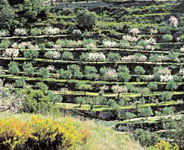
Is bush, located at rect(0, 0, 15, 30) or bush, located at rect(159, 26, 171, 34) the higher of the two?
bush, located at rect(0, 0, 15, 30)

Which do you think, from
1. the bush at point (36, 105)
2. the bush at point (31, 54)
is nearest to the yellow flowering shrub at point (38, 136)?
the bush at point (36, 105)

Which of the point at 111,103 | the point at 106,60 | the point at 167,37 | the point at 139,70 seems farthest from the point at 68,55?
the point at 167,37

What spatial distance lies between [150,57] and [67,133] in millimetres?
60822

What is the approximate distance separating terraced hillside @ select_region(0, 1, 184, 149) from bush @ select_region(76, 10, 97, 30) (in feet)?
0.68

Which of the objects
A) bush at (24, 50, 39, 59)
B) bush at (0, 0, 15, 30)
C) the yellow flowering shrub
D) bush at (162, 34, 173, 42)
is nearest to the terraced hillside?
bush at (24, 50, 39, 59)

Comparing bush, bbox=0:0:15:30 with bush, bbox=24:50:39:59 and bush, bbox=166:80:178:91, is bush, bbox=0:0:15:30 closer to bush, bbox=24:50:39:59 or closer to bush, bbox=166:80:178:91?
bush, bbox=24:50:39:59

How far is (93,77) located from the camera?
6675cm

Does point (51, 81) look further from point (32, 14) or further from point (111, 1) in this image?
point (111, 1)

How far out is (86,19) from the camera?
3184 inches

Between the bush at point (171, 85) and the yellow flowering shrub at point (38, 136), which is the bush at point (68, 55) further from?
the yellow flowering shrub at point (38, 136)

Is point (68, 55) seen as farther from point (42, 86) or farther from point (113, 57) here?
point (42, 86)

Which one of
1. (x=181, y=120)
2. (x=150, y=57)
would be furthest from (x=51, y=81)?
(x=181, y=120)

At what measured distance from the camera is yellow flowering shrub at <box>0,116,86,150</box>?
1161cm

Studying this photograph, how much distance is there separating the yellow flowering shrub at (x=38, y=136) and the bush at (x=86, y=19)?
2750 inches
